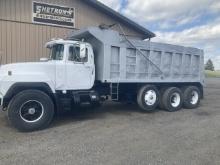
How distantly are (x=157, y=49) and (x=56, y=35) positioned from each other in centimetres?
522

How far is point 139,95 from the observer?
34.1 feet

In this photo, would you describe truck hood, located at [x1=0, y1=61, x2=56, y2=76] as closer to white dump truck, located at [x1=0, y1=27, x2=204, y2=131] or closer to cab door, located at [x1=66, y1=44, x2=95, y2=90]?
white dump truck, located at [x1=0, y1=27, x2=204, y2=131]

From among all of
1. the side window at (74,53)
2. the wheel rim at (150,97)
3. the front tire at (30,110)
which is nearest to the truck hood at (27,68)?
the front tire at (30,110)

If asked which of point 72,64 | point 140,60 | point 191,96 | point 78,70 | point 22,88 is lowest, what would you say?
point 191,96

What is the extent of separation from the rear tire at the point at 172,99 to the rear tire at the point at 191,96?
1.10ft

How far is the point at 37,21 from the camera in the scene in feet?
41.6

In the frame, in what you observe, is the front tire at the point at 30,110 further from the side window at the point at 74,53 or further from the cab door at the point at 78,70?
the side window at the point at 74,53

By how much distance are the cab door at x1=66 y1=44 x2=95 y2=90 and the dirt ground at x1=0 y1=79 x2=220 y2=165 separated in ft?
4.05

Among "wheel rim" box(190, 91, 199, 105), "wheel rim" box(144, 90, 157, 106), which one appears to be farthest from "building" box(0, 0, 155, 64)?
"wheel rim" box(190, 91, 199, 105)

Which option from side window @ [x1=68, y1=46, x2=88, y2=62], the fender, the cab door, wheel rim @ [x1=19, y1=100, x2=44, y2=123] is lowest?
wheel rim @ [x1=19, y1=100, x2=44, y2=123]

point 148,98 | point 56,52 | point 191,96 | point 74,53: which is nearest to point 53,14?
point 56,52

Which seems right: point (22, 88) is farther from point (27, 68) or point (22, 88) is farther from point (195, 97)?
point (195, 97)

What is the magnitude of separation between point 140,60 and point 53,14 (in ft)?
Answer: 17.6

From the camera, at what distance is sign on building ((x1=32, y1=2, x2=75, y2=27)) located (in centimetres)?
1266
